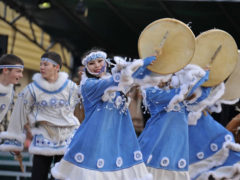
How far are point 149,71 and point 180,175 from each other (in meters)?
1.32

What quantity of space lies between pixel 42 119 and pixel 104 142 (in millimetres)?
1330

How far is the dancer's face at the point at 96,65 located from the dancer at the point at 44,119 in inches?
39.6

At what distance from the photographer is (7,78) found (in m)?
5.86

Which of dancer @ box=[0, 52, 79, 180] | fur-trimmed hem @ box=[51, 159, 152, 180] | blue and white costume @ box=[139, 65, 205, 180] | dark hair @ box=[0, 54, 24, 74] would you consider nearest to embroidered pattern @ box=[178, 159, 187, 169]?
blue and white costume @ box=[139, 65, 205, 180]

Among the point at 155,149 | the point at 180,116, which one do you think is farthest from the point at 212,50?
the point at 155,149

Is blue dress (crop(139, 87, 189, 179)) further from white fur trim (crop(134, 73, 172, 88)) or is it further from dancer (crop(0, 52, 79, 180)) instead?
dancer (crop(0, 52, 79, 180))

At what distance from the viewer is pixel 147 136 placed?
5.75 metres

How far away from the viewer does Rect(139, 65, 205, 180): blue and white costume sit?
18.2 feet

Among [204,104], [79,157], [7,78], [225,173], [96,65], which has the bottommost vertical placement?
[225,173]

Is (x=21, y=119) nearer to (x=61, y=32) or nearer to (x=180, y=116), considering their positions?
(x=180, y=116)

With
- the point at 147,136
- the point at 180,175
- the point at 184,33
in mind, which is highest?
the point at 184,33

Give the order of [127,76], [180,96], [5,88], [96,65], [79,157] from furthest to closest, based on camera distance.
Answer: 1. [5,88]
2. [180,96]
3. [96,65]
4. [79,157]
5. [127,76]

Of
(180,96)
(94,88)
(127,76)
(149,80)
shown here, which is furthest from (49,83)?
(127,76)

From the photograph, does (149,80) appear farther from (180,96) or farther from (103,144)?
(180,96)
